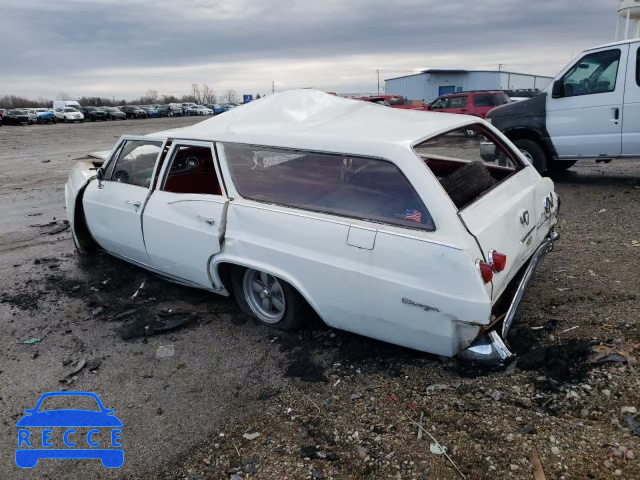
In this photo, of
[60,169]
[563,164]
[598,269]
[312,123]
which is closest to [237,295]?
[312,123]

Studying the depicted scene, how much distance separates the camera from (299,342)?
3.52 m

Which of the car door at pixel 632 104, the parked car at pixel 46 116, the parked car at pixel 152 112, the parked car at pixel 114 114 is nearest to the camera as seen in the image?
the car door at pixel 632 104

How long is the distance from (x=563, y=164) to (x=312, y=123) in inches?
268

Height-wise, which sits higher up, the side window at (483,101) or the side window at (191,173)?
the side window at (483,101)

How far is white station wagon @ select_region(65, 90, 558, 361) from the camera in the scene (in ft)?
8.95

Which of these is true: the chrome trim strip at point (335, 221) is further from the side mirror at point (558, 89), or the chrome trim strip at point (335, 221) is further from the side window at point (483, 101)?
the side window at point (483, 101)

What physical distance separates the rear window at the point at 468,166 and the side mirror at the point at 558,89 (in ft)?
11.2

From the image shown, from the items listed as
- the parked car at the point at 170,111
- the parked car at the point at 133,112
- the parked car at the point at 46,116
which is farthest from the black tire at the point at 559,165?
the parked car at the point at 170,111

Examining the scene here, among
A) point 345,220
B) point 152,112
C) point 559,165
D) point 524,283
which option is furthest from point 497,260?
point 152,112

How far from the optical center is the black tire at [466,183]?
3.05 meters

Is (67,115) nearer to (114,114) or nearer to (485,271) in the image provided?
(114,114)

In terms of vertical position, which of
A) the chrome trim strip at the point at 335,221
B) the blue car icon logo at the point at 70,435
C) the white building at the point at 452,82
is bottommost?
the blue car icon logo at the point at 70,435

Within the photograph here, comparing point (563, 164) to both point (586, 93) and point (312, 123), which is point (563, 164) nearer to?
point (586, 93)

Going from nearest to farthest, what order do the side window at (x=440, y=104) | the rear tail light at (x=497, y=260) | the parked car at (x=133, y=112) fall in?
the rear tail light at (x=497, y=260)
the side window at (x=440, y=104)
the parked car at (x=133, y=112)
